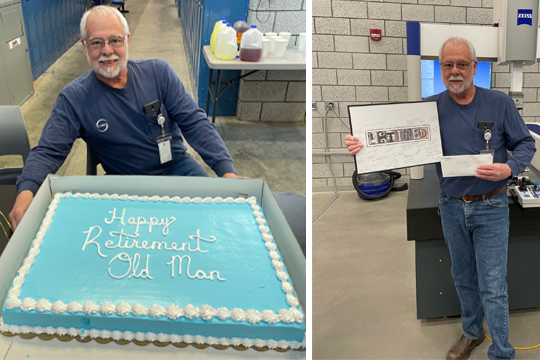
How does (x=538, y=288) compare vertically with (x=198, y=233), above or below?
below

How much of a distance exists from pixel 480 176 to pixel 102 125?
63.8 inches

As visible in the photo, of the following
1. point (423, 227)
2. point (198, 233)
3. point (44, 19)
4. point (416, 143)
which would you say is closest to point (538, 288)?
point (423, 227)

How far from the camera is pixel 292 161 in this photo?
4.41 meters

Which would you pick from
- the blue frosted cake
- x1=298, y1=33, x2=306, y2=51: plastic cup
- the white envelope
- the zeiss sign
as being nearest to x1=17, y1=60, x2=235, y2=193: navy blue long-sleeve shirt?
the blue frosted cake

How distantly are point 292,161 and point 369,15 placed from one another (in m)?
1.68

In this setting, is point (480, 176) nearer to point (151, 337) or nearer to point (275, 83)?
point (151, 337)

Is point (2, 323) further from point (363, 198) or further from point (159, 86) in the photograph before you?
point (363, 198)

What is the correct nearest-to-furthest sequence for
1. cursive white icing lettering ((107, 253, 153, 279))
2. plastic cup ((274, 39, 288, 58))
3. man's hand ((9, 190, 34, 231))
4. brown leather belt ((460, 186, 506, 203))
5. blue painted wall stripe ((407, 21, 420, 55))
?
cursive white icing lettering ((107, 253, 153, 279)) → man's hand ((9, 190, 34, 231)) → brown leather belt ((460, 186, 506, 203)) → blue painted wall stripe ((407, 21, 420, 55)) → plastic cup ((274, 39, 288, 58))

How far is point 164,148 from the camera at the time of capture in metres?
1.96

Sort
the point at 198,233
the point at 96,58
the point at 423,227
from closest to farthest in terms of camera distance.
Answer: the point at 198,233, the point at 96,58, the point at 423,227

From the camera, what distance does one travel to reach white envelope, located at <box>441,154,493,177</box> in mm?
1841

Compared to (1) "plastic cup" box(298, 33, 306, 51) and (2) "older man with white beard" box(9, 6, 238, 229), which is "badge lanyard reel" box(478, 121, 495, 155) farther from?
(1) "plastic cup" box(298, 33, 306, 51)

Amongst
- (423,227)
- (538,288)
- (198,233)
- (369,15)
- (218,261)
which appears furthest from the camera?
(369,15)

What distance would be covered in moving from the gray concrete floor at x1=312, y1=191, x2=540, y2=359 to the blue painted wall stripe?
1471 millimetres
